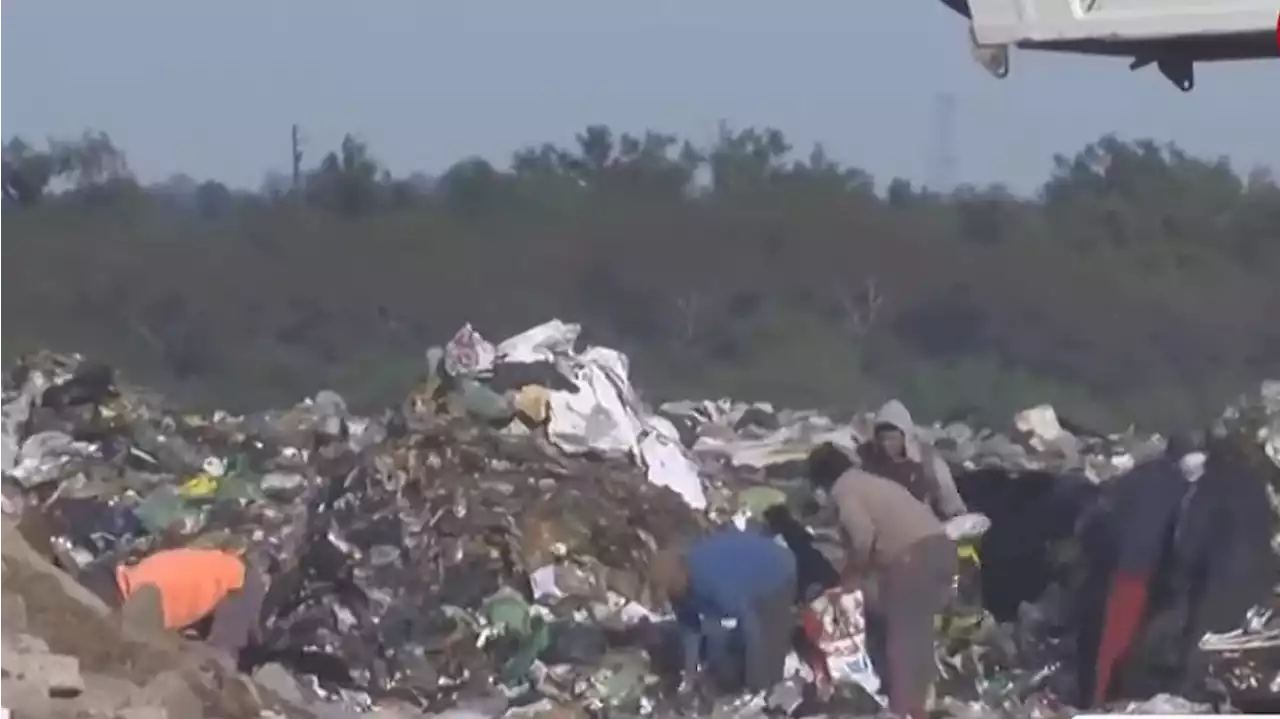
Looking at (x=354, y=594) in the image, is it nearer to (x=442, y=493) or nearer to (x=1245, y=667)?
(x=442, y=493)

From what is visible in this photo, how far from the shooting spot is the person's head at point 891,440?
188 inches

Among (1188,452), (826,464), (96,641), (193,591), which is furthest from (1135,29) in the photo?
(96,641)

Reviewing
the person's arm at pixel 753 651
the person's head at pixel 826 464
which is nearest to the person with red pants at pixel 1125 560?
the person's head at pixel 826 464

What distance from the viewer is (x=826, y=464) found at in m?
4.81

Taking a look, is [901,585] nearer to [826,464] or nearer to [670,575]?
[826,464]

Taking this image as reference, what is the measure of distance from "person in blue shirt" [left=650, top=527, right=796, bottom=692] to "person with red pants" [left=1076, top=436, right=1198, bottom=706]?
650 millimetres

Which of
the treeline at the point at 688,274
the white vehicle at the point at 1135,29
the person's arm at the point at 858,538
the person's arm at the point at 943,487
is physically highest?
the white vehicle at the point at 1135,29

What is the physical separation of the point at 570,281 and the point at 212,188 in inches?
31.4

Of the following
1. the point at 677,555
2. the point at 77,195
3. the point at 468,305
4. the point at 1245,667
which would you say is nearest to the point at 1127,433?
the point at 1245,667

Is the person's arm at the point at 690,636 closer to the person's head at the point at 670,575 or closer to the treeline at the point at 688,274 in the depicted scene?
the person's head at the point at 670,575

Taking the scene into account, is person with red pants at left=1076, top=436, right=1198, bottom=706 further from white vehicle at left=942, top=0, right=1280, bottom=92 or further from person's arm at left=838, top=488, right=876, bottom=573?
white vehicle at left=942, top=0, right=1280, bottom=92

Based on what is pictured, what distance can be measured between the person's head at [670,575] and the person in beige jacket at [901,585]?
0.35 meters

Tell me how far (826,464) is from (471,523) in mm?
787

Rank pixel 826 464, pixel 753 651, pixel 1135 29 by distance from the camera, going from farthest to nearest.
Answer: pixel 826 464, pixel 753 651, pixel 1135 29
